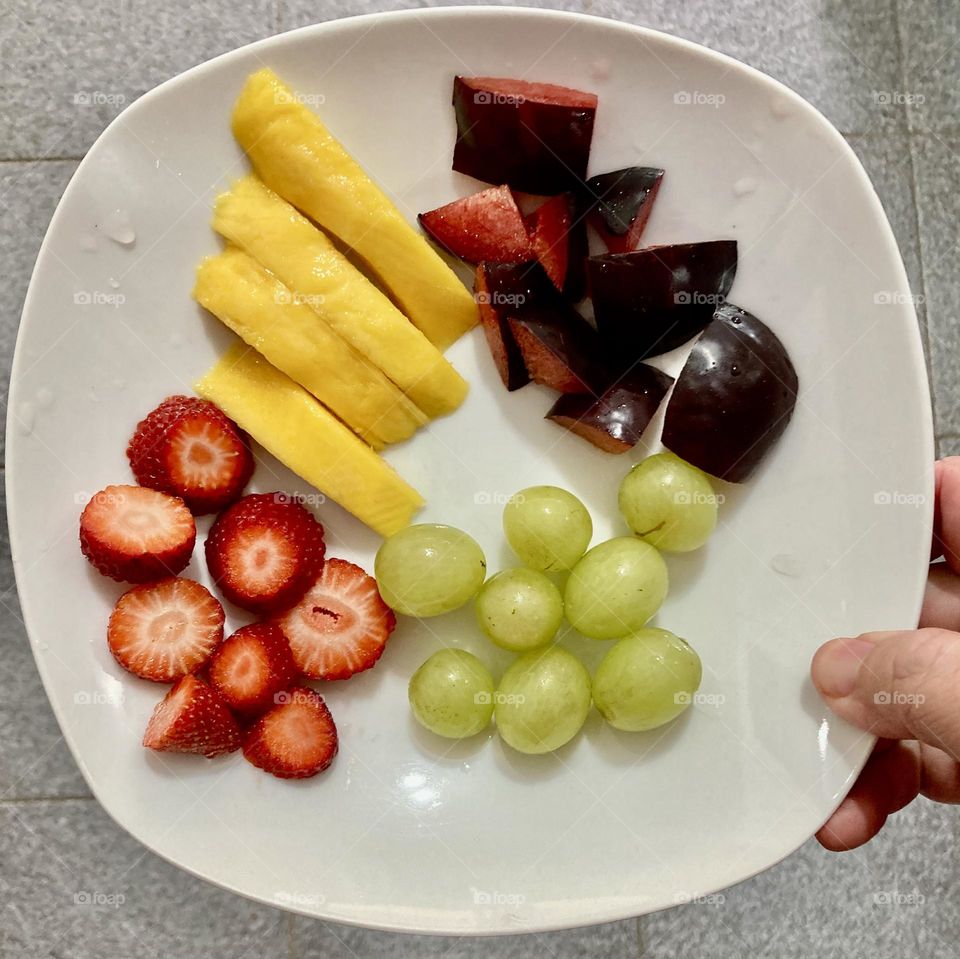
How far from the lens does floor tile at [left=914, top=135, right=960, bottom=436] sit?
1.50 m

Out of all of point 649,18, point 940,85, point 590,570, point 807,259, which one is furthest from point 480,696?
point 940,85

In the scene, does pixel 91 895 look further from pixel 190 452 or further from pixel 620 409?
pixel 620 409

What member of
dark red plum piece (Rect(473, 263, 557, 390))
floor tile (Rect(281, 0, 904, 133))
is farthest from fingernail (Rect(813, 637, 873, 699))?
floor tile (Rect(281, 0, 904, 133))

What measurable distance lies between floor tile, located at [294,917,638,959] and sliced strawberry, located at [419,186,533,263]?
3.67ft

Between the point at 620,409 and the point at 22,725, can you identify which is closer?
the point at 620,409

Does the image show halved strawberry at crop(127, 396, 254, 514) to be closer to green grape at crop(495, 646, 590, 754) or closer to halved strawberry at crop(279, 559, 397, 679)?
halved strawberry at crop(279, 559, 397, 679)

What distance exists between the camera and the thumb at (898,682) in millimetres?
939

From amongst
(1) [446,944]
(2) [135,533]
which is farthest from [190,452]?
(1) [446,944]

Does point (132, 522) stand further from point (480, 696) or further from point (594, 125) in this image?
point (594, 125)

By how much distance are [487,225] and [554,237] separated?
0.31 ft

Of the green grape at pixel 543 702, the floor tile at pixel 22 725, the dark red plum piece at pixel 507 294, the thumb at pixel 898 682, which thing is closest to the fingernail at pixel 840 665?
the thumb at pixel 898 682

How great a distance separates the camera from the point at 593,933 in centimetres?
148

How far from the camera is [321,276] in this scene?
1.15 metres

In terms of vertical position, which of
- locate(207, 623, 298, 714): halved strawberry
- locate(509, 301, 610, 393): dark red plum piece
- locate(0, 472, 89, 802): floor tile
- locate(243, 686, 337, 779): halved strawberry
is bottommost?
locate(0, 472, 89, 802): floor tile
